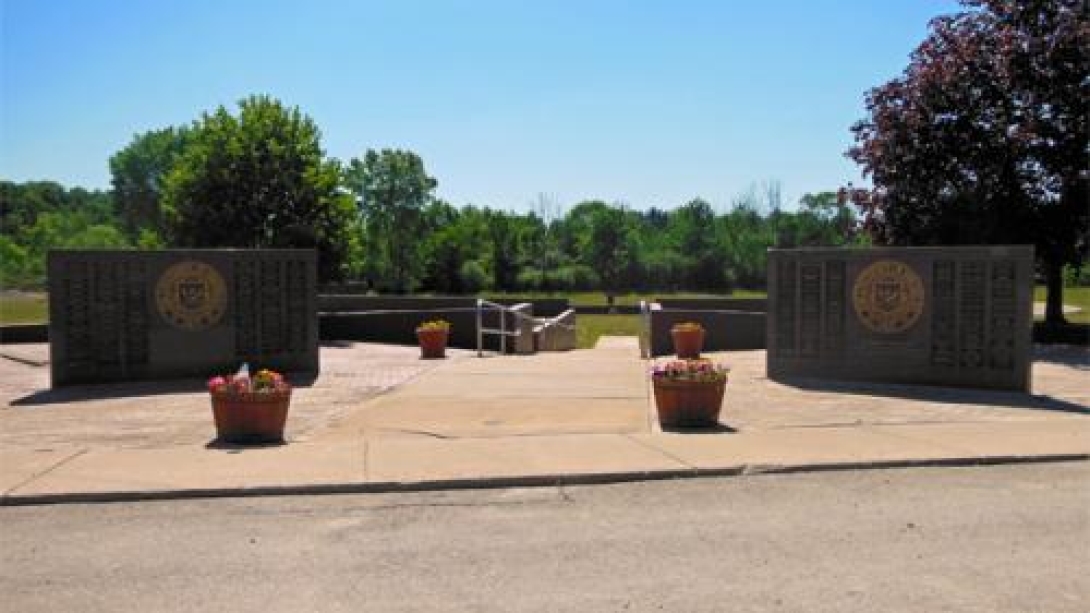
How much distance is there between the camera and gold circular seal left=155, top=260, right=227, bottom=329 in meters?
15.9

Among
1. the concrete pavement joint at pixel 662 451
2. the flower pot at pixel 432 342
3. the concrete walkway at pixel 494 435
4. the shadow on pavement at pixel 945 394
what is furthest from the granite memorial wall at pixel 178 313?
the concrete pavement joint at pixel 662 451

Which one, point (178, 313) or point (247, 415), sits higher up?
point (178, 313)

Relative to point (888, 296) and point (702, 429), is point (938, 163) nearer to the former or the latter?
point (888, 296)

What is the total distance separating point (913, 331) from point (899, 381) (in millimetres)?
750

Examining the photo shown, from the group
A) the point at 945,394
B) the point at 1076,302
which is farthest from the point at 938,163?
the point at 1076,302

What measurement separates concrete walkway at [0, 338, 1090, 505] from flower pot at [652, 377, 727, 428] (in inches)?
11.9

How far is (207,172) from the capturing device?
2997 centimetres

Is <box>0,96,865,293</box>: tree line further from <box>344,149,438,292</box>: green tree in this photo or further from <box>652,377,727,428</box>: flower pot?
<box>652,377,727,428</box>: flower pot

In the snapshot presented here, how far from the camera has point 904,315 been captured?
1514 cm

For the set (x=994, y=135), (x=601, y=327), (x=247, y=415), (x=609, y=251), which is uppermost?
(x=994, y=135)

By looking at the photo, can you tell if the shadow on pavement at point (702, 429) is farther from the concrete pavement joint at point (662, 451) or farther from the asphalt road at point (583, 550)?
the asphalt road at point (583, 550)

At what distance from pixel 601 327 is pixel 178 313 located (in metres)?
25.0

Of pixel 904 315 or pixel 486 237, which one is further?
pixel 486 237

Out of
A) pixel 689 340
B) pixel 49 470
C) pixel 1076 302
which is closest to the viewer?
pixel 49 470
